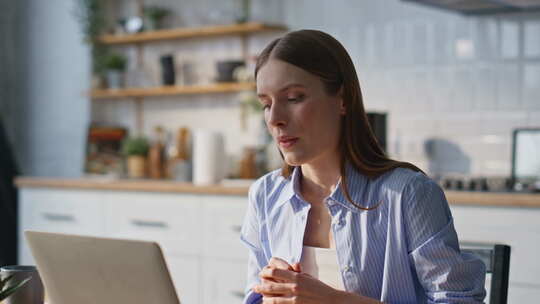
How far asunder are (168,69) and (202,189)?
3.83ft

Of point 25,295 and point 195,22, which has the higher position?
point 195,22

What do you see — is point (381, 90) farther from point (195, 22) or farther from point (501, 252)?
point (501, 252)

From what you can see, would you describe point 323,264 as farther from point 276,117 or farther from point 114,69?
point 114,69

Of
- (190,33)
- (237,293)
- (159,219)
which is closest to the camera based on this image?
(237,293)

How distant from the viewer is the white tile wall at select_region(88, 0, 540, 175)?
398cm

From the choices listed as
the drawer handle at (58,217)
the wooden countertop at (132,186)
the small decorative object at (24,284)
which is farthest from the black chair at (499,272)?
the drawer handle at (58,217)

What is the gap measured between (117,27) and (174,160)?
1.11 m

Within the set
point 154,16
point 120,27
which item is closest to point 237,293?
point 154,16

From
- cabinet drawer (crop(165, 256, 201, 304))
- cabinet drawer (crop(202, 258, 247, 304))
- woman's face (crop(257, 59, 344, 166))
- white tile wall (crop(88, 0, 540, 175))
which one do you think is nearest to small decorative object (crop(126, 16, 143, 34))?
white tile wall (crop(88, 0, 540, 175))

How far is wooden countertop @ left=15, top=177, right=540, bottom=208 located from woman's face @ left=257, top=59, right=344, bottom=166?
1.85 m

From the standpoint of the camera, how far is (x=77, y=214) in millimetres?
4559

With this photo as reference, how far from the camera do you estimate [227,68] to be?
4.73 metres

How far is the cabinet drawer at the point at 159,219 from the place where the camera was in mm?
4152

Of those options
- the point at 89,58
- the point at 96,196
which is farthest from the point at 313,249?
the point at 89,58
